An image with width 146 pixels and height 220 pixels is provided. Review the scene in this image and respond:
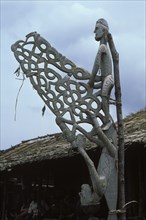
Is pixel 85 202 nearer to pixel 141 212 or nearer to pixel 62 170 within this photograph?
pixel 141 212

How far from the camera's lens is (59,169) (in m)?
14.1

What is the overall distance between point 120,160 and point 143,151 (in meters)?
3.57

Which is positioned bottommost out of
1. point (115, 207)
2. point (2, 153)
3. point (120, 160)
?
point (115, 207)

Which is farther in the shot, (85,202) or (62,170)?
(62,170)

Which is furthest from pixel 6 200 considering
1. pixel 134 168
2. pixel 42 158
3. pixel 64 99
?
pixel 64 99

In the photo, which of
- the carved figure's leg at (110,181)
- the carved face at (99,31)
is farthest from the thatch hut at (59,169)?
the carved face at (99,31)

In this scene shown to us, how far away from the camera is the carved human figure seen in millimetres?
7008

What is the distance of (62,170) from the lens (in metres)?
14.1

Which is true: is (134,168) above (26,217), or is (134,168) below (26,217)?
above

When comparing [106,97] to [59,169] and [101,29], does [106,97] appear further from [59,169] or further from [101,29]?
[59,169]

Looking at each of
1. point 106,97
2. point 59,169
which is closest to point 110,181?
point 106,97

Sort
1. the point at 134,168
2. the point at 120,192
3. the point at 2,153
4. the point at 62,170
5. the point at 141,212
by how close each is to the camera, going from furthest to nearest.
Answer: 1. the point at 2,153
2. the point at 62,170
3. the point at 134,168
4. the point at 141,212
5. the point at 120,192

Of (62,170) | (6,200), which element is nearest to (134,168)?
(62,170)

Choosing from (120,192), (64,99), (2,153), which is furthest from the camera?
(2,153)
